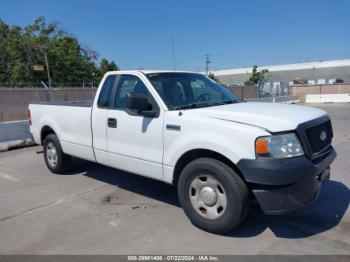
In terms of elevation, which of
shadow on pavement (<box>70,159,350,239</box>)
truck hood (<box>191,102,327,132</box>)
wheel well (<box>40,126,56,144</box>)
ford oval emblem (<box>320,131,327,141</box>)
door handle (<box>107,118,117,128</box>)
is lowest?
shadow on pavement (<box>70,159,350,239</box>)

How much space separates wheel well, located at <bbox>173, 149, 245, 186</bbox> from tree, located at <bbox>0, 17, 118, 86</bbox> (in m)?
21.4

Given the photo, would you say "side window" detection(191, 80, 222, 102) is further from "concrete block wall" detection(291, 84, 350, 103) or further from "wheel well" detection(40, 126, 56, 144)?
"concrete block wall" detection(291, 84, 350, 103)

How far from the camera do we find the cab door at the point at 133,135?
4.08m

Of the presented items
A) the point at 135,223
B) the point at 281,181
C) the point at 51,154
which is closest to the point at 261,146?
the point at 281,181

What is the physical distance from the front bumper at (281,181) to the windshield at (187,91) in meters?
1.34

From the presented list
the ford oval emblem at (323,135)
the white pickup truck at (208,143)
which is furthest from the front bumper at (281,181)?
the ford oval emblem at (323,135)

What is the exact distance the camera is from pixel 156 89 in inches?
166

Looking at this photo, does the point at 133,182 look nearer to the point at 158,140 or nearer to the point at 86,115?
the point at 86,115

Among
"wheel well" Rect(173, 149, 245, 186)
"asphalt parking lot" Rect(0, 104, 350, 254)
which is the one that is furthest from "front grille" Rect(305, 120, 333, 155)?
"asphalt parking lot" Rect(0, 104, 350, 254)

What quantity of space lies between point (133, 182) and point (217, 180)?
254 centimetres

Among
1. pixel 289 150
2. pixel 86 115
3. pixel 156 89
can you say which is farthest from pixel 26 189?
pixel 289 150

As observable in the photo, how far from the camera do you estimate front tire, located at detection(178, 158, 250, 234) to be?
11.0 ft


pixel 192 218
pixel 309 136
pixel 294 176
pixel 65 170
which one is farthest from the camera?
pixel 65 170

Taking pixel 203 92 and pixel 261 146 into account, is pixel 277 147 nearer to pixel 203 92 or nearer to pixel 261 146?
pixel 261 146
